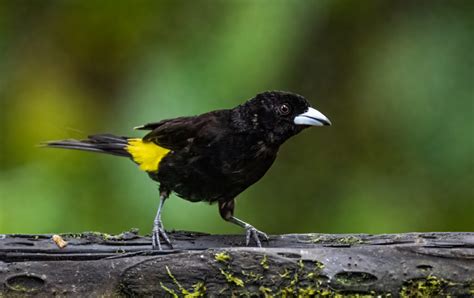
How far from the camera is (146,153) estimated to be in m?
4.11

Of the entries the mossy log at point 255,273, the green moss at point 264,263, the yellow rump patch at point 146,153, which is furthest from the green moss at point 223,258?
the yellow rump patch at point 146,153

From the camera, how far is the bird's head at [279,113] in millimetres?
3822

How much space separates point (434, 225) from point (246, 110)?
1325 millimetres

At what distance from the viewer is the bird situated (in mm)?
3783

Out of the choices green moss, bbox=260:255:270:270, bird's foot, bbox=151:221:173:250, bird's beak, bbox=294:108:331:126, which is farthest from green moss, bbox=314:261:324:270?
bird's beak, bbox=294:108:331:126

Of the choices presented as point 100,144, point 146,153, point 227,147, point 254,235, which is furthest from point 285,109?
point 100,144

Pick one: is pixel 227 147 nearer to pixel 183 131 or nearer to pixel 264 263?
pixel 183 131

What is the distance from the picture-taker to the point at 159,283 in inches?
106

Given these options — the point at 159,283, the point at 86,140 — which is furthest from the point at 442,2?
the point at 159,283

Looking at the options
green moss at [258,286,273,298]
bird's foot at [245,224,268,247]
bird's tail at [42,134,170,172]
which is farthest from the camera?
bird's tail at [42,134,170,172]

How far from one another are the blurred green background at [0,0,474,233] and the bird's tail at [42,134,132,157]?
0.21 meters

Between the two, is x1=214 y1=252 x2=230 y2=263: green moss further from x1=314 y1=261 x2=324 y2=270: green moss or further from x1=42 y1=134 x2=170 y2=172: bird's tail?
x1=42 y1=134 x2=170 y2=172: bird's tail

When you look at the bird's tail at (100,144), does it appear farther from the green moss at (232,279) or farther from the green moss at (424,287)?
the green moss at (424,287)

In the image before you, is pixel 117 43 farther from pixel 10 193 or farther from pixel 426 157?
pixel 426 157
